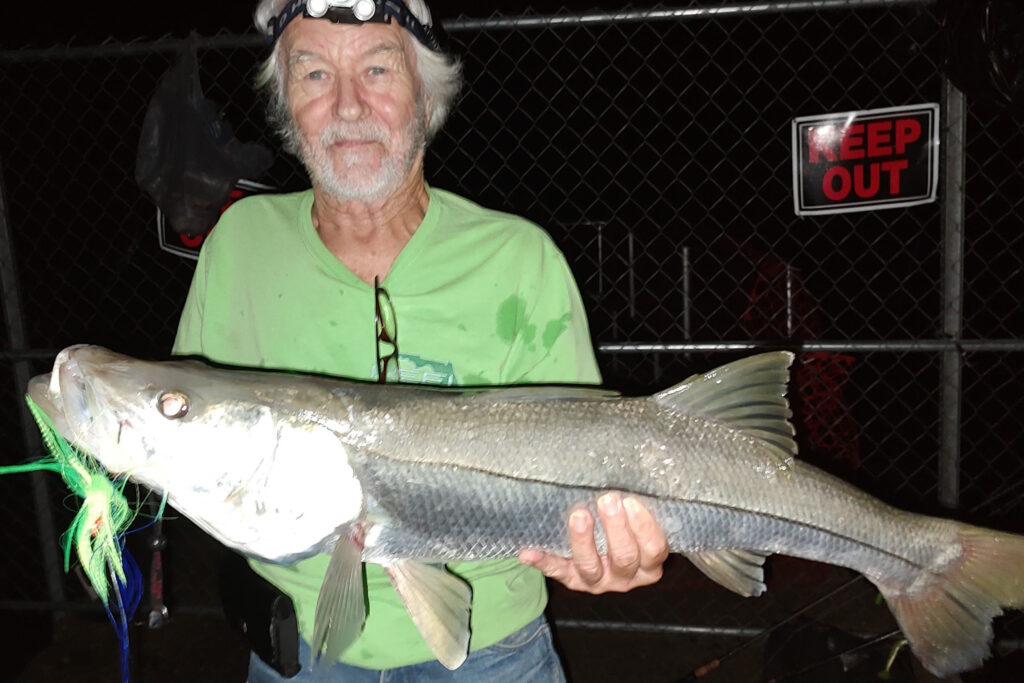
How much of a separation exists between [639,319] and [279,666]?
583 cm

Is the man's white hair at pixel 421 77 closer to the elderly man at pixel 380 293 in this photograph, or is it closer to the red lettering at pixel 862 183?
the elderly man at pixel 380 293

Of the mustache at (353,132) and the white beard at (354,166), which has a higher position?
the mustache at (353,132)

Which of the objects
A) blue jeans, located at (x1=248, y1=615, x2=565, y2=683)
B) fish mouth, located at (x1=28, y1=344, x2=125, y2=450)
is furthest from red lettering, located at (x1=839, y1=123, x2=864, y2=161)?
fish mouth, located at (x1=28, y1=344, x2=125, y2=450)

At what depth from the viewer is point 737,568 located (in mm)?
1937

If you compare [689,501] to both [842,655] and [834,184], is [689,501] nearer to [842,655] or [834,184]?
[842,655]

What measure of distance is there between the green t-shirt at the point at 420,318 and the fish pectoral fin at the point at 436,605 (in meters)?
0.19

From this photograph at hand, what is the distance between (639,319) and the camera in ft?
24.2

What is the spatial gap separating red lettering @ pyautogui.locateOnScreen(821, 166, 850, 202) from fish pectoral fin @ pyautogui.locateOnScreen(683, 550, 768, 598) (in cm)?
234

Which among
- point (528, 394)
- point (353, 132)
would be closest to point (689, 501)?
point (528, 394)

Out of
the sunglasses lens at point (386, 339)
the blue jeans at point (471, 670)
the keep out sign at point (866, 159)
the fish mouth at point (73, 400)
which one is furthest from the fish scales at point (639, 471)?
the keep out sign at point (866, 159)

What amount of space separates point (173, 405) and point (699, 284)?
22.4ft

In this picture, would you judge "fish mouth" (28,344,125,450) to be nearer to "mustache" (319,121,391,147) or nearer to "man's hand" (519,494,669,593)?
"mustache" (319,121,391,147)

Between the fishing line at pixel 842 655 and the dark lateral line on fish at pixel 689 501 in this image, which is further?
the fishing line at pixel 842 655

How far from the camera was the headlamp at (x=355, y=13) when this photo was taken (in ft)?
6.75
